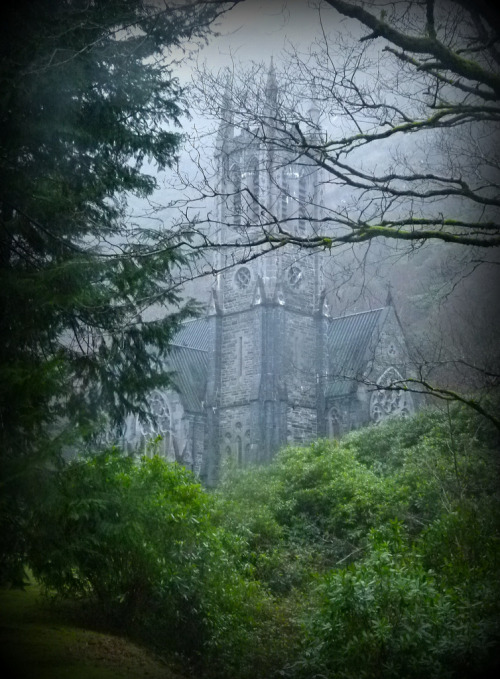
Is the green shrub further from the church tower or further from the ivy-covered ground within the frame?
the church tower

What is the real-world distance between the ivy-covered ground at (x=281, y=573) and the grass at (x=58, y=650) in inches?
16.6

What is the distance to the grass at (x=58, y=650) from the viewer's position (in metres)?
7.07

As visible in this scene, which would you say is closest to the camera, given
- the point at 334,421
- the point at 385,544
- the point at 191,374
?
the point at 385,544

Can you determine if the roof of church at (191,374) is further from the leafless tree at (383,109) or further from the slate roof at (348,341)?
the leafless tree at (383,109)

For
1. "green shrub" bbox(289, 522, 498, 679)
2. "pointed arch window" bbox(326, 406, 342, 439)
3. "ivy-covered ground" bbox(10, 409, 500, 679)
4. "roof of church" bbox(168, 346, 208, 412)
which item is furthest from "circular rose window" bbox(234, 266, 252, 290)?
"green shrub" bbox(289, 522, 498, 679)

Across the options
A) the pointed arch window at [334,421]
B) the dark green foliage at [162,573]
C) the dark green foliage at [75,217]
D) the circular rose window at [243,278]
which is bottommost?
the dark green foliage at [162,573]

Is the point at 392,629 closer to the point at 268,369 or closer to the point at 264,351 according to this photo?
the point at 268,369

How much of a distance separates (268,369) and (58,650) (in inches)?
1077

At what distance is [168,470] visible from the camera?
10.0 meters

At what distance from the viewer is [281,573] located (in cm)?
1204

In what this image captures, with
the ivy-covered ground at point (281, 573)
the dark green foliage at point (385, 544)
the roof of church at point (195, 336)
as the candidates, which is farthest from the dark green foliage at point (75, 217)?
the roof of church at point (195, 336)

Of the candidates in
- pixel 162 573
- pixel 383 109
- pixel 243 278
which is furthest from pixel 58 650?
pixel 243 278

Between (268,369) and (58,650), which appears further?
(268,369)

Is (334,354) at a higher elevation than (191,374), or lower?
higher
